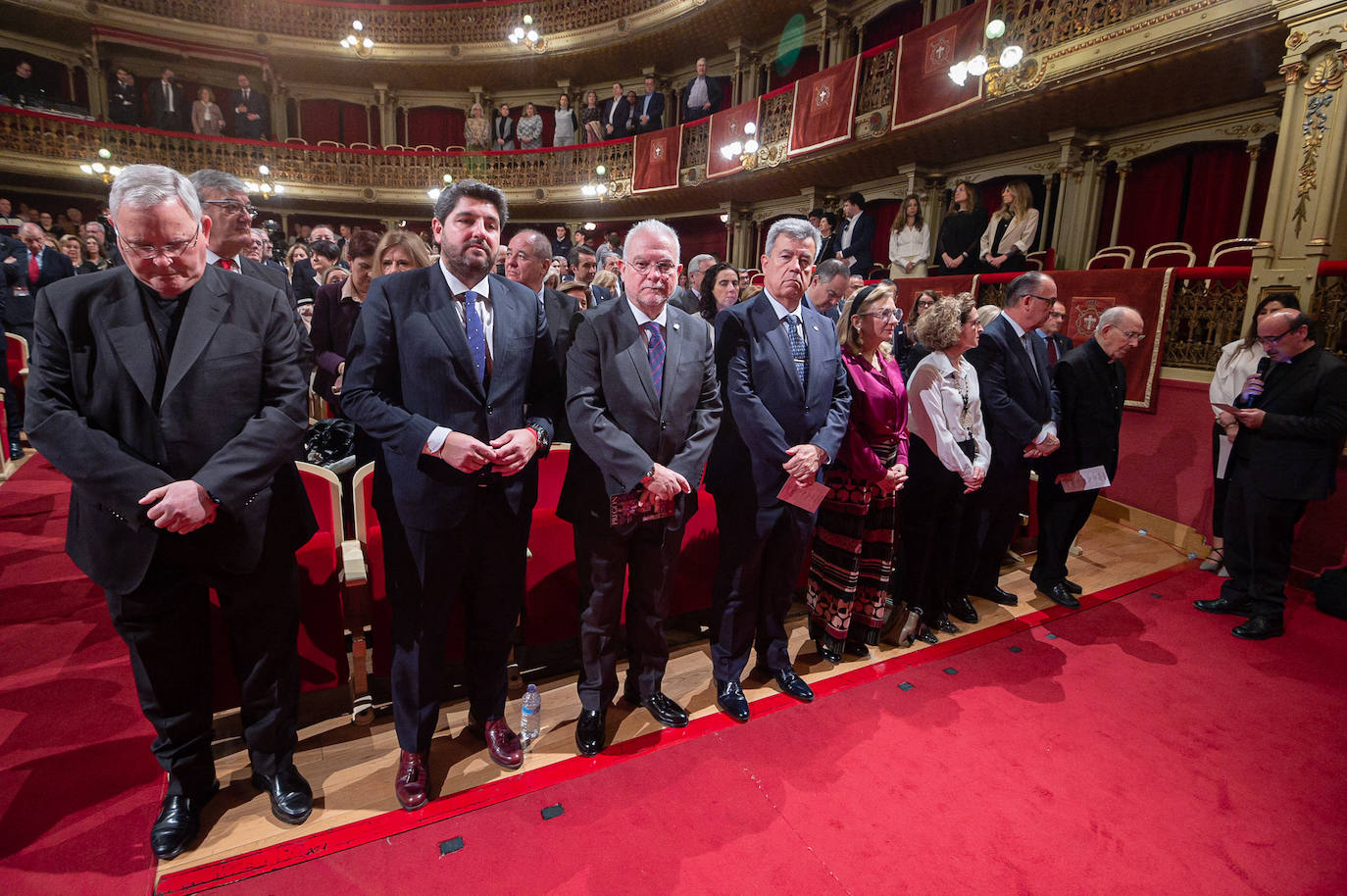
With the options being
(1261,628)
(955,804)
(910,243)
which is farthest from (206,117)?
(1261,628)

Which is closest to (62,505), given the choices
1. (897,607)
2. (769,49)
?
(897,607)

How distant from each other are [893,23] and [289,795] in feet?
37.5

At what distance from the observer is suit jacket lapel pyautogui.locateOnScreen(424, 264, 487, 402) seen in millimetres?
1582

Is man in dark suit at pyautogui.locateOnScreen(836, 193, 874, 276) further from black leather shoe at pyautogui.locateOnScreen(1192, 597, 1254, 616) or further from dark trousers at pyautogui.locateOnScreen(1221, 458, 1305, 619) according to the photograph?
black leather shoe at pyautogui.locateOnScreen(1192, 597, 1254, 616)

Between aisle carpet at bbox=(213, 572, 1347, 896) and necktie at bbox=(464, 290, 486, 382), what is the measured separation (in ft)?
4.04

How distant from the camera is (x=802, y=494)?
207cm

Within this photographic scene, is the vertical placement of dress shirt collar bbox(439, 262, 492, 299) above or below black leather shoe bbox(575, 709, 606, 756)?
above

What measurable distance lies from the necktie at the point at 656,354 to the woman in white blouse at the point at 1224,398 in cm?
314

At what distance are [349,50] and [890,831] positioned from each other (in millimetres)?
16506

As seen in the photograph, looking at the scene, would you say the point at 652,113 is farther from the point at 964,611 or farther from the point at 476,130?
the point at 964,611

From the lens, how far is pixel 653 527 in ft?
6.41

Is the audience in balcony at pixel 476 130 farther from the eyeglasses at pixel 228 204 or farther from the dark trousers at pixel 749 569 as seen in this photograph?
the dark trousers at pixel 749 569

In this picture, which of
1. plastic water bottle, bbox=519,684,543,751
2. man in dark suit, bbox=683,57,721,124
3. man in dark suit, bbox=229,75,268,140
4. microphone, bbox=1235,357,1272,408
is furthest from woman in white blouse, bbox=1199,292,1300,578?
man in dark suit, bbox=229,75,268,140

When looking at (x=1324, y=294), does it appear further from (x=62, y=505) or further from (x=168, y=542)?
(x=62, y=505)
